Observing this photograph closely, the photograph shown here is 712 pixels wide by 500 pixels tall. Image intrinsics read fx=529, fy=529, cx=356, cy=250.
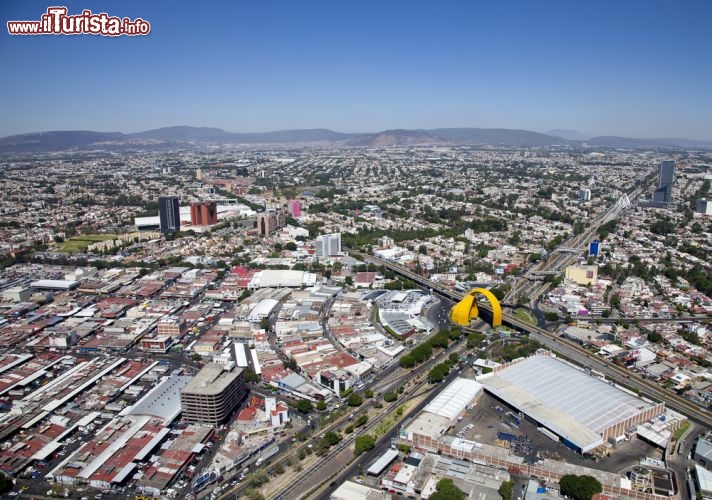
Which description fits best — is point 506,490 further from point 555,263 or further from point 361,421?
point 555,263

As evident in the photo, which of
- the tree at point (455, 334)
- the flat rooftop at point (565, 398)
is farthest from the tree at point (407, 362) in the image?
the tree at point (455, 334)

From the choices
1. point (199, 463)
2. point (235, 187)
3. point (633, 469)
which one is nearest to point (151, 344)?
point (199, 463)

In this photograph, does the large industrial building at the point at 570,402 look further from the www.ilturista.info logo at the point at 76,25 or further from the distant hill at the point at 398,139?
the distant hill at the point at 398,139

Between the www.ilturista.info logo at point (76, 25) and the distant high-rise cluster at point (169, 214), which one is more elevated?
the www.ilturista.info logo at point (76, 25)

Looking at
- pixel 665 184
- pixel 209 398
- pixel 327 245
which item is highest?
pixel 665 184

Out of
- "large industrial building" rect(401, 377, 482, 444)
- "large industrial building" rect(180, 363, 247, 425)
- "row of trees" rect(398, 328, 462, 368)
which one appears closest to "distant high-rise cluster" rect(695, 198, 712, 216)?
"row of trees" rect(398, 328, 462, 368)

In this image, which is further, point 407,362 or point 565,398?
point 407,362

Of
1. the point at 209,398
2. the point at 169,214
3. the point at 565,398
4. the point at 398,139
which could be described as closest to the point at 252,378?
the point at 209,398
